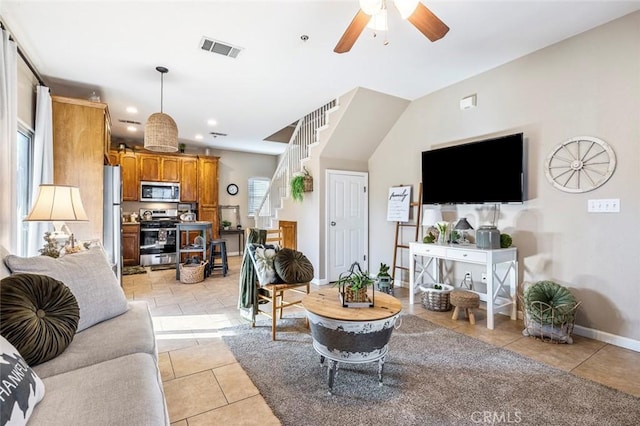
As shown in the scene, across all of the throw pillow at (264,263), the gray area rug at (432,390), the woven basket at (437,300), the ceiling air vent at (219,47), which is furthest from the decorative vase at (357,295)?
the ceiling air vent at (219,47)

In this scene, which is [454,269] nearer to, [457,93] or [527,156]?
[527,156]

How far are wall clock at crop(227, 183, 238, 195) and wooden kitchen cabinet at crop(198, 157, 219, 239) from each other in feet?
1.92

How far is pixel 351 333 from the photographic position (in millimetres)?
1966

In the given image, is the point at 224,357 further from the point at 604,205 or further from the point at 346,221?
the point at 604,205

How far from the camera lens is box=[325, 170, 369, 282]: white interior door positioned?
16.6 ft

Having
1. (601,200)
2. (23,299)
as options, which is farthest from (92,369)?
(601,200)

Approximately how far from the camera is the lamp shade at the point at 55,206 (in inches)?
97.4

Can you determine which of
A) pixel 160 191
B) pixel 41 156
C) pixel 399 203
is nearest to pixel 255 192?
pixel 160 191

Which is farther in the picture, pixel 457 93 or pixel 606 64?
pixel 457 93

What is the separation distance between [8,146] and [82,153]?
1286 mm

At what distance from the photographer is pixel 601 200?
2.83 m

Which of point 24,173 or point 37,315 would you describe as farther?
point 24,173

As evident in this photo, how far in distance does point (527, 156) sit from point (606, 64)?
99cm

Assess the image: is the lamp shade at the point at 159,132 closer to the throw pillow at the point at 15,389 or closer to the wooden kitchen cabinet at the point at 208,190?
the throw pillow at the point at 15,389
